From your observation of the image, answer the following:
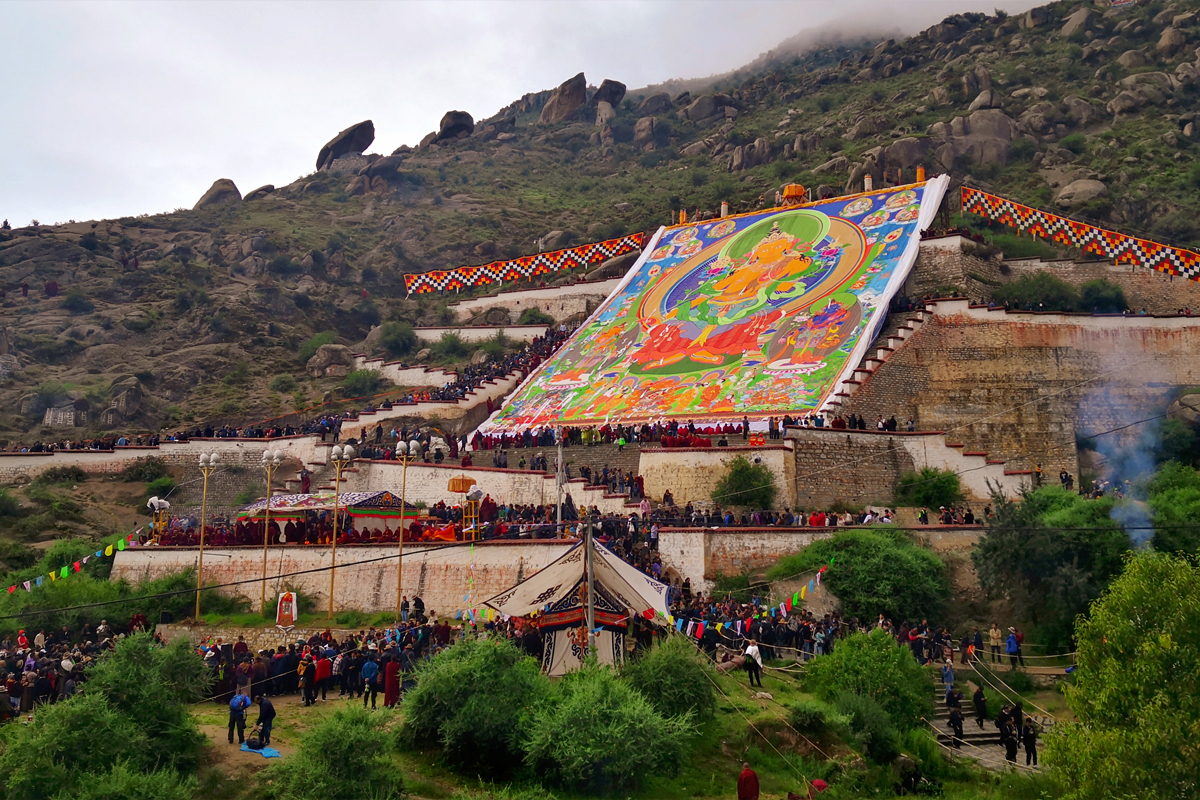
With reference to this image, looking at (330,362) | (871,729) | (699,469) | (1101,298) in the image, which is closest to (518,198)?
(330,362)

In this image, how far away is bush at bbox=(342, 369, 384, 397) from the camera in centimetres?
3831

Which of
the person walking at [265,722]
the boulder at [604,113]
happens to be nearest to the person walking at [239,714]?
the person walking at [265,722]

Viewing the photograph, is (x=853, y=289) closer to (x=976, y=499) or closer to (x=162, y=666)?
(x=976, y=499)

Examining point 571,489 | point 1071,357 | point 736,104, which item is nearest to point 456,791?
point 571,489

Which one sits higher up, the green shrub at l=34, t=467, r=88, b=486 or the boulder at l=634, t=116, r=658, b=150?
the boulder at l=634, t=116, r=658, b=150

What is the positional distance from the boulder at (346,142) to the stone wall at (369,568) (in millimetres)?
51201

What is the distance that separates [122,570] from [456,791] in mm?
15261

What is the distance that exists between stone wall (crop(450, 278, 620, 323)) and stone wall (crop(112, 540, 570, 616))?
19.9 meters

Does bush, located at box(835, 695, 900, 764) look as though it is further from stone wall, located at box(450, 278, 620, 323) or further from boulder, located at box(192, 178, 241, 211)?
boulder, located at box(192, 178, 241, 211)

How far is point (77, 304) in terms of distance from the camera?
44625 mm

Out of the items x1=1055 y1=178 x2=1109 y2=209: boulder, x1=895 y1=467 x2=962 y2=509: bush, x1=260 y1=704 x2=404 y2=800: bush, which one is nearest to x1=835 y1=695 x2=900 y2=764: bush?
x1=260 y1=704 x2=404 y2=800: bush

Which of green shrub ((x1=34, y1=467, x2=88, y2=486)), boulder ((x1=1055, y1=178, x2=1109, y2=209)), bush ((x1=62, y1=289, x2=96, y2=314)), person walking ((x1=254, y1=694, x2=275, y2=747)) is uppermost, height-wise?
boulder ((x1=1055, y1=178, x2=1109, y2=209))

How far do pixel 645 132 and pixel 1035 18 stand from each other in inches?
993

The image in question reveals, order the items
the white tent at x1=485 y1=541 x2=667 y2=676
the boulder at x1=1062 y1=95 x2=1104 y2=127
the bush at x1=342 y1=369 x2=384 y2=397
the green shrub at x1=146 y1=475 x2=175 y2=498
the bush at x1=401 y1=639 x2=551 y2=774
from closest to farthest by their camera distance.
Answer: the bush at x1=401 y1=639 x2=551 y2=774 → the white tent at x1=485 y1=541 x2=667 y2=676 → the green shrub at x1=146 y1=475 x2=175 y2=498 → the bush at x1=342 y1=369 x2=384 y2=397 → the boulder at x1=1062 y1=95 x2=1104 y2=127
